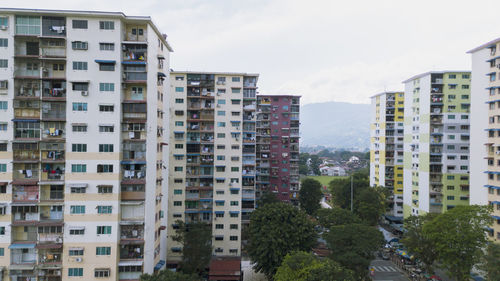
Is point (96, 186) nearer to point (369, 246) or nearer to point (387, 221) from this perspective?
point (369, 246)

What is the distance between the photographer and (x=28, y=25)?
2147 centimetres

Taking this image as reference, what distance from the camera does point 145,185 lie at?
22.5 meters

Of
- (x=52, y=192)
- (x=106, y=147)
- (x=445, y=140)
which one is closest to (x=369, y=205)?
(x=445, y=140)

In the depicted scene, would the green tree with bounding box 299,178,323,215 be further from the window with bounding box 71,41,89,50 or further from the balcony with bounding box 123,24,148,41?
the window with bounding box 71,41,89,50

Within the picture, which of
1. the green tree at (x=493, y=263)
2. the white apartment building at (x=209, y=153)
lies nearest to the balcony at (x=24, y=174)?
the white apartment building at (x=209, y=153)

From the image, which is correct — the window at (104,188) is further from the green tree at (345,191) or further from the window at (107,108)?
the green tree at (345,191)

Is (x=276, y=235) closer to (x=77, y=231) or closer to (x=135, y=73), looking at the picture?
(x=77, y=231)

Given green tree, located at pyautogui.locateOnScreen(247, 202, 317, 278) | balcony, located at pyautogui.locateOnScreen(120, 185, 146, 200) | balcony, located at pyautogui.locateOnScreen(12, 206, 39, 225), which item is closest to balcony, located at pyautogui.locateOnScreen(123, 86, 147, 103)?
balcony, located at pyautogui.locateOnScreen(120, 185, 146, 200)

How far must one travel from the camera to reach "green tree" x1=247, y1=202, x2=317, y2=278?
2819 centimetres

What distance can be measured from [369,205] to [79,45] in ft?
130

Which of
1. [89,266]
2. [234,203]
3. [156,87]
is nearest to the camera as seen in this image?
[89,266]

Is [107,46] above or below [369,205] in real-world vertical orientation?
above

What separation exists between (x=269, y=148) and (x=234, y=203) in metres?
17.0

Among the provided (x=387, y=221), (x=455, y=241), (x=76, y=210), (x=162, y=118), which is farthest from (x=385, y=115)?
(x=76, y=210)
